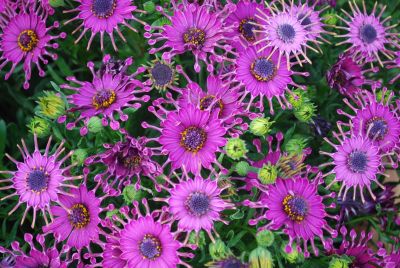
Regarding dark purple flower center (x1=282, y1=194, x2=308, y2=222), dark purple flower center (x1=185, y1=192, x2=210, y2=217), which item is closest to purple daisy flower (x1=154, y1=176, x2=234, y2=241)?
dark purple flower center (x1=185, y1=192, x2=210, y2=217)

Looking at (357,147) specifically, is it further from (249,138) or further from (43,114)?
(43,114)

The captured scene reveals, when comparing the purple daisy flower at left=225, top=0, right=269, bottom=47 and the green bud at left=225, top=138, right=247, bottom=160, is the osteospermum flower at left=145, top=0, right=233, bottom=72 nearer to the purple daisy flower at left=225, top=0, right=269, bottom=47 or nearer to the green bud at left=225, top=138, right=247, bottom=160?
the purple daisy flower at left=225, top=0, right=269, bottom=47

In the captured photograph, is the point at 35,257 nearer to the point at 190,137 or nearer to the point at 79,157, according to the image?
the point at 79,157

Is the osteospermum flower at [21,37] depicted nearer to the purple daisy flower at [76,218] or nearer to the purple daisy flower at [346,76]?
the purple daisy flower at [76,218]

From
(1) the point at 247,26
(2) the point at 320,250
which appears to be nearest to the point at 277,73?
(1) the point at 247,26

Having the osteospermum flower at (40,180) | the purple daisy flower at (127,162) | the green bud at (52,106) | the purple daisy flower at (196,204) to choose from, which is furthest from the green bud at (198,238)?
the green bud at (52,106)

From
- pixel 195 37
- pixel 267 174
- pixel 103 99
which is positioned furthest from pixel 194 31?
pixel 267 174
